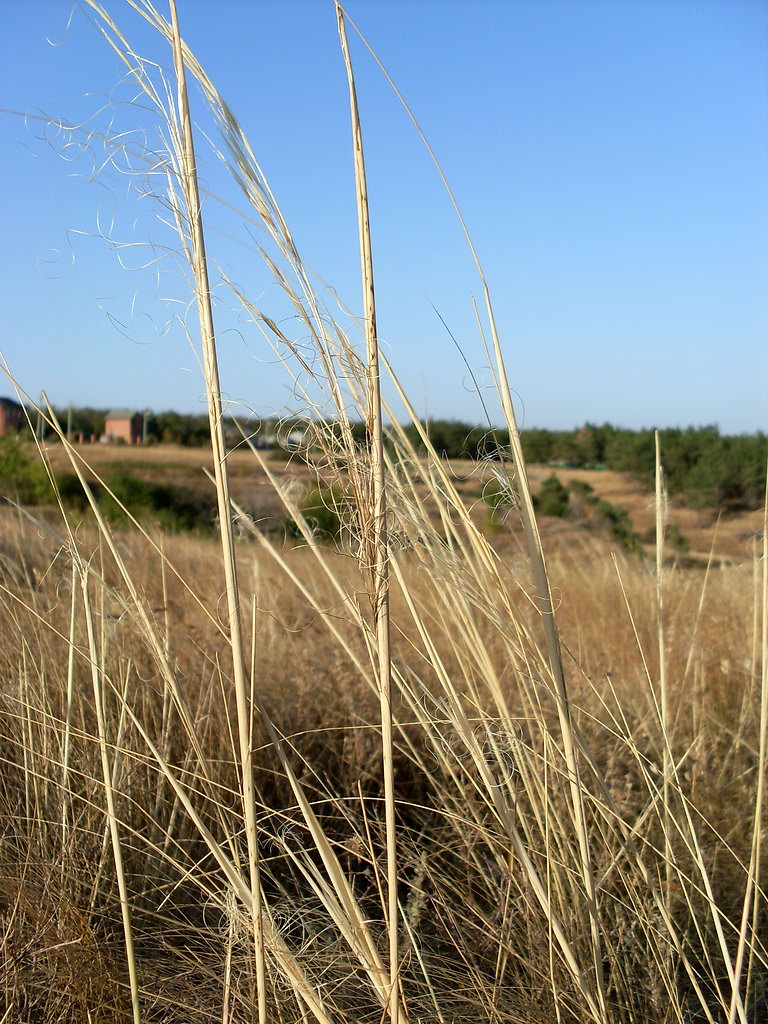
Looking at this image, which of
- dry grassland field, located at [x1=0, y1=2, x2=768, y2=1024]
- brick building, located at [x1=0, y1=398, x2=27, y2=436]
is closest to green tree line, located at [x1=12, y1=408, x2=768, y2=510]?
brick building, located at [x1=0, y1=398, x2=27, y2=436]

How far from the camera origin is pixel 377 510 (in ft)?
2.68

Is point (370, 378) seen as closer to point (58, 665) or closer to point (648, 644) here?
point (58, 665)

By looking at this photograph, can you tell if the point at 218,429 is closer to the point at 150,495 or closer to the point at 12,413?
the point at 12,413

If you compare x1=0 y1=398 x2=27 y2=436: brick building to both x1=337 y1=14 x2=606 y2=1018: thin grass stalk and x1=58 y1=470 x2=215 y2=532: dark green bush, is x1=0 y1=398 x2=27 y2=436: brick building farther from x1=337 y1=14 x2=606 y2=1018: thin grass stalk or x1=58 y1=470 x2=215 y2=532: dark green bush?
x1=58 y1=470 x2=215 y2=532: dark green bush

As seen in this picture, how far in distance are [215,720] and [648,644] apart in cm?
207

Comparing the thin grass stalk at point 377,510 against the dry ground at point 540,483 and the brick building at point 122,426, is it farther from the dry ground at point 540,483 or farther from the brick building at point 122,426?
the dry ground at point 540,483

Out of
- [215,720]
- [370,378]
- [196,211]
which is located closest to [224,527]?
[370,378]

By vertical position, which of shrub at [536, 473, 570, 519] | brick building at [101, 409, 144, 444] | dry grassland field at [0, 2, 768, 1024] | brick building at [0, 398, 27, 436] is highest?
brick building at [101, 409, 144, 444]

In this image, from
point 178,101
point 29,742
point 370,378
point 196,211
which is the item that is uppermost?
point 178,101

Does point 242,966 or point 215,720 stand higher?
point 215,720

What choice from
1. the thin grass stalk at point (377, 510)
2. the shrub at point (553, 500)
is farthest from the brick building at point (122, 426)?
the shrub at point (553, 500)

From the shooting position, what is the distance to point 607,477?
975 inches

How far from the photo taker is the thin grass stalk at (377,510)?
0.78 meters

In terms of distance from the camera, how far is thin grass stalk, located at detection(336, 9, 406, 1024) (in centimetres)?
78
